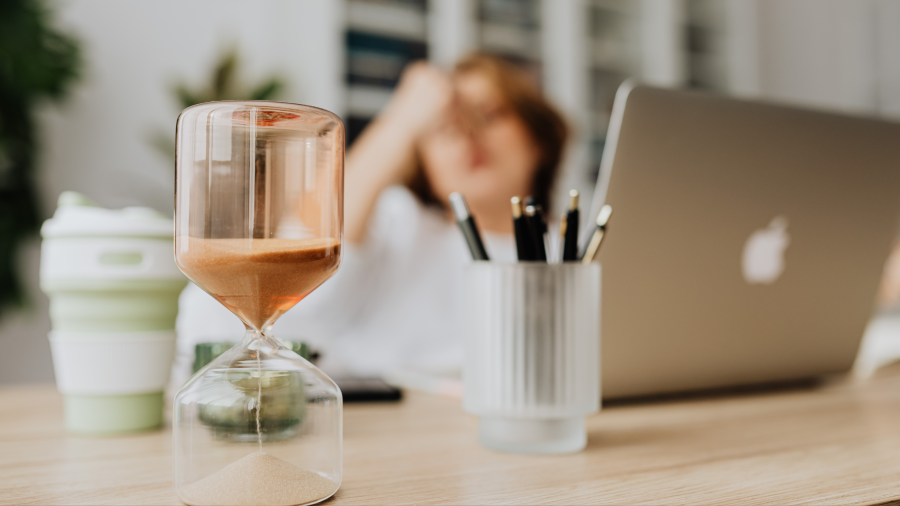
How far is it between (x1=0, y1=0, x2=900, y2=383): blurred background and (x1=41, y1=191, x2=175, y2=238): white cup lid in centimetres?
170

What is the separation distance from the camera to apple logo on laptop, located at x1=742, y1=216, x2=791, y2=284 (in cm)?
67

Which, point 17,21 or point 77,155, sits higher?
point 17,21

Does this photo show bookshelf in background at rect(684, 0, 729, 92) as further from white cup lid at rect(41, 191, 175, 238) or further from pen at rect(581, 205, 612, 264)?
Result: white cup lid at rect(41, 191, 175, 238)

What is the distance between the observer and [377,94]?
2.38 metres

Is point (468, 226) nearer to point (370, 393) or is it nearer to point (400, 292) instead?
point (370, 393)

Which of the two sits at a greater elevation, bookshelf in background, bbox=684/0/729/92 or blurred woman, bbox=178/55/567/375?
bookshelf in background, bbox=684/0/729/92

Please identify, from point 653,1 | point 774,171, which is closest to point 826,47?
point 653,1

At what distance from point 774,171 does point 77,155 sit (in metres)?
2.39

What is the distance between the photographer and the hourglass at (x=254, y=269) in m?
0.35

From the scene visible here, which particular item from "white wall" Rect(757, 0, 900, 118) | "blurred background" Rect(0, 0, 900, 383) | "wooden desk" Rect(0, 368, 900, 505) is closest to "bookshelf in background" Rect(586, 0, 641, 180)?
"blurred background" Rect(0, 0, 900, 383)

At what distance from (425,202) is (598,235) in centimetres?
152

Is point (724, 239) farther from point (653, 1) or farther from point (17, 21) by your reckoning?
point (653, 1)

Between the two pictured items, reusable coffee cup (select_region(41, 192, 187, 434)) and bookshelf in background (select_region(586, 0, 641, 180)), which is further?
bookshelf in background (select_region(586, 0, 641, 180))

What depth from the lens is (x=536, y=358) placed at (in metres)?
0.48
